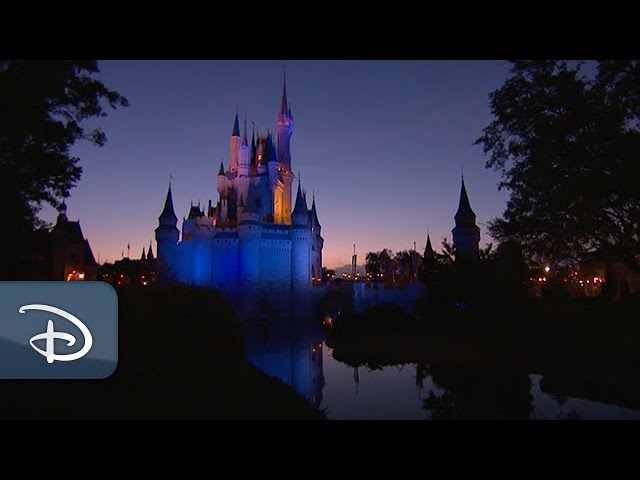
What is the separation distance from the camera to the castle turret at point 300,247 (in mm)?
42531

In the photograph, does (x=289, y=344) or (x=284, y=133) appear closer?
(x=289, y=344)

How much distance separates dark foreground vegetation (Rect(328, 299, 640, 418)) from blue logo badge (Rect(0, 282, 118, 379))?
8.63 m

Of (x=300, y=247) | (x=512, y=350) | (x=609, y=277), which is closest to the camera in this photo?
(x=512, y=350)

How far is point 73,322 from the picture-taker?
6.70m

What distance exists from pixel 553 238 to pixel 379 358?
9255 mm

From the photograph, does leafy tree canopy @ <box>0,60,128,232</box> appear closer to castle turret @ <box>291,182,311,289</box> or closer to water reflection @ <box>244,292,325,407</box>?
water reflection @ <box>244,292,325,407</box>

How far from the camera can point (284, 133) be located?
5494 centimetres

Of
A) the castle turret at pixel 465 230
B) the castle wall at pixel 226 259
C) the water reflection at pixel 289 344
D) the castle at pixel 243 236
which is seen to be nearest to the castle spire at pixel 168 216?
the castle at pixel 243 236

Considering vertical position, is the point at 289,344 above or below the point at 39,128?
below

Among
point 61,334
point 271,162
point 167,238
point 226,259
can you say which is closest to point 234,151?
point 271,162

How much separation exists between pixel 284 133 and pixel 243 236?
17.1m

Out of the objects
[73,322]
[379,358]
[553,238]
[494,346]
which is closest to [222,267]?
[379,358]

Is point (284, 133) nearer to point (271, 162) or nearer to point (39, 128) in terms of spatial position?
point (271, 162)

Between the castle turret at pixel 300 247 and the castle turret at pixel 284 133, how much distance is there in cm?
902
